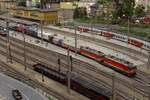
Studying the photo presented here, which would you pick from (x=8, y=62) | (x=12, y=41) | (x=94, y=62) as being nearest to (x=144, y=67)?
(x=94, y=62)

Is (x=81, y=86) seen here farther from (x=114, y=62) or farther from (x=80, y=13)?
(x=80, y=13)

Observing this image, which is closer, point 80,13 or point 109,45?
point 109,45

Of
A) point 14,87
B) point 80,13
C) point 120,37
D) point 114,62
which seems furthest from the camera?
point 80,13

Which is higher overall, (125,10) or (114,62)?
(125,10)

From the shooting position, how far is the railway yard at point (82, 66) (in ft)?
166

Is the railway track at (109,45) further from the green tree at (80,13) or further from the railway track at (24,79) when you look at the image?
the railway track at (24,79)

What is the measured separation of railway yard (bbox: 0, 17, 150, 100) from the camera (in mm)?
50469

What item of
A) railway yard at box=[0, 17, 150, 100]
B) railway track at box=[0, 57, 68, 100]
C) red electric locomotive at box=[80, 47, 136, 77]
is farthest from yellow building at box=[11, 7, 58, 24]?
railway track at box=[0, 57, 68, 100]

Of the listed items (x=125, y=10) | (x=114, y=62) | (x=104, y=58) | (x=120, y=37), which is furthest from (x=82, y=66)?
(x=125, y=10)

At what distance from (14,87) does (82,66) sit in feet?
51.8

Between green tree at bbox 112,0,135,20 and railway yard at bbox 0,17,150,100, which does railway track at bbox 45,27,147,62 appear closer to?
railway yard at bbox 0,17,150,100

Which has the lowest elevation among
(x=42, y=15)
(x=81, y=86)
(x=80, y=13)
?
(x=81, y=86)

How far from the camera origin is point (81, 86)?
50094mm

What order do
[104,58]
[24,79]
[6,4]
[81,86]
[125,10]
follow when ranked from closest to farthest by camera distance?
[81,86], [24,79], [104,58], [125,10], [6,4]
